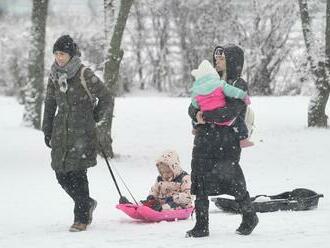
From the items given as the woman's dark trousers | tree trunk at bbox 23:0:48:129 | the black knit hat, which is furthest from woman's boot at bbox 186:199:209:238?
tree trunk at bbox 23:0:48:129

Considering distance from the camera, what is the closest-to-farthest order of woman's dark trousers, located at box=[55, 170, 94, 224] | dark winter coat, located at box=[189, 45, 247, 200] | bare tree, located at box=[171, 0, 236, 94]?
dark winter coat, located at box=[189, 45, 247, 200], woman's dark trousers, located at box=[55, 170, 94, 224], bare tree, located at box=[171, 0, 236, 94]

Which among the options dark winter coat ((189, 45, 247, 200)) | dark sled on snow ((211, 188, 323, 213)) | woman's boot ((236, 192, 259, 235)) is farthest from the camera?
dark sled on snow ((211, 188, 323, 213))

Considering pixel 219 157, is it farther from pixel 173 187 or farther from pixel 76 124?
pixel 173 187

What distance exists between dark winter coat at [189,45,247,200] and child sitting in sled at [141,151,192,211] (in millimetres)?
1598

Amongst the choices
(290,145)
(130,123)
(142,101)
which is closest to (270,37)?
(142,101)

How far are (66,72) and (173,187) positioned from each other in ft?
6.88

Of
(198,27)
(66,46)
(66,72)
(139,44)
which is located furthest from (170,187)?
(139,44)

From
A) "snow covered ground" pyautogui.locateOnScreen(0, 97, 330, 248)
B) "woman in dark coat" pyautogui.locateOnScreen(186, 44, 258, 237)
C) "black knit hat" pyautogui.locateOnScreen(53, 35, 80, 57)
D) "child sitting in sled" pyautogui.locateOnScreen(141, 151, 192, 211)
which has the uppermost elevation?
"black knit hat" pyautogui.locateOnScreen(53, 35, 80, 57)

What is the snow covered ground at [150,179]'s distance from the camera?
6332 millimetres

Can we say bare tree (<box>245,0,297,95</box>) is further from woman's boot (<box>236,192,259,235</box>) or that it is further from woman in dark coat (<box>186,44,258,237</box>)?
woman's boot (<box>236,192,259,235</box>)

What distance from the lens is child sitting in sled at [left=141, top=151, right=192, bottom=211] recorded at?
7938 millimetres

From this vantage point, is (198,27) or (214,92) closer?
(214,92)

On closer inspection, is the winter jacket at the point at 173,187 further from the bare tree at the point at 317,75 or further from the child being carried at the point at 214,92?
the bare tree at the point at 317,75

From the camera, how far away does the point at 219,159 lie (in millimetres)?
6309
